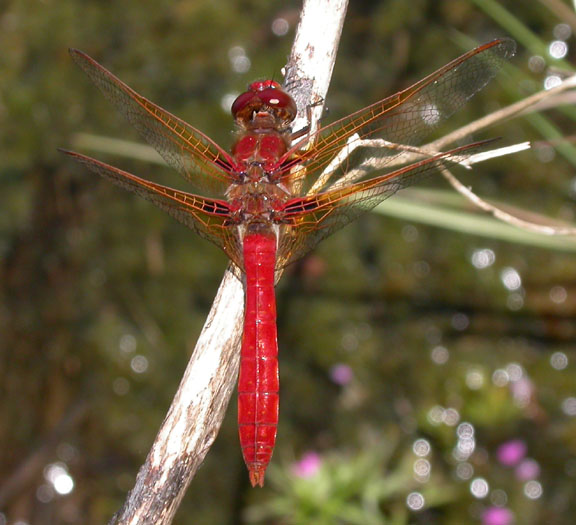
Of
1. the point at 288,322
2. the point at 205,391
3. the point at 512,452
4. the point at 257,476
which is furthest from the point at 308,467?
the point at 205,391

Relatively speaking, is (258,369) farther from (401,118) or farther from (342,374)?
(342,374)

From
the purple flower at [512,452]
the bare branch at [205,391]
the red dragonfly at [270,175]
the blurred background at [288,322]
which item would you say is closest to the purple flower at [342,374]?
the blurred background at [288,322]

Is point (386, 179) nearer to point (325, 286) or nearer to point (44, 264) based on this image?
point (325, 286)

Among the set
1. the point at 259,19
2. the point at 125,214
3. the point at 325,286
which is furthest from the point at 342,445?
the point at 259,19

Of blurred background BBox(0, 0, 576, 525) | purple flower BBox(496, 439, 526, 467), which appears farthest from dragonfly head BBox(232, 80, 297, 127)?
purple flower BBox(496, 439, 526, 467)

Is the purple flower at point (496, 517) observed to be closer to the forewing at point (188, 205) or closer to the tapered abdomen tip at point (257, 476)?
the tapered abdomen tip at point (257, 476)

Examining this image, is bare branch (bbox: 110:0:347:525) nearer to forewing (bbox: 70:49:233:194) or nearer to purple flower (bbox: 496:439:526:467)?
forewing (bbox: 70:49:233:194)
